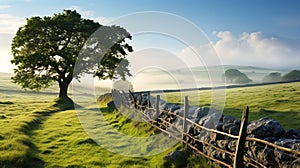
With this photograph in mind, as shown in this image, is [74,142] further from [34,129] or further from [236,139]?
[236,139]

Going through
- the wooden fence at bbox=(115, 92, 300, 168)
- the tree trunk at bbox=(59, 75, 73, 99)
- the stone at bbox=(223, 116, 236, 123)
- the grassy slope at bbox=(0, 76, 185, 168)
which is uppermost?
the tree trunk at bbox=(59, 75, 73, 99)

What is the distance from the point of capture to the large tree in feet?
130

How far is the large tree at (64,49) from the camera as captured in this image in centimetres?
3975

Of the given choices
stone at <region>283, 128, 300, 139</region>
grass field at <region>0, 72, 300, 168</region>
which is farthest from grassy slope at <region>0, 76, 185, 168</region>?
stone at <region>283, 128, 300, 139</region>

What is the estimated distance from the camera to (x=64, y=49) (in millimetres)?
41875

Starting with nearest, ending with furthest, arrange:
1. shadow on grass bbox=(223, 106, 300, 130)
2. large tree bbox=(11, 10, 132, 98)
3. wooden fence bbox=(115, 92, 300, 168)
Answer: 1. wooden fence bbox=(115, 92, 300, 168)
2. shadow on grass bbox=(223, 106, 300, 130)
3. large tree bbox=(11, 10, 132, 98)

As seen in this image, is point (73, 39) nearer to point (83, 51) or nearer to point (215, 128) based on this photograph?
point (83, 51)

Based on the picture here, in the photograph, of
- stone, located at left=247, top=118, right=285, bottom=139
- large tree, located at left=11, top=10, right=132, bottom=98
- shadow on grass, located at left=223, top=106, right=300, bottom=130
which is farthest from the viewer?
large tree, located at left=11, top=10, right=132, bottom=98

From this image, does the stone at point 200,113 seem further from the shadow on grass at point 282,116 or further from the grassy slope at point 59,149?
the shadow on grass at point 282,116

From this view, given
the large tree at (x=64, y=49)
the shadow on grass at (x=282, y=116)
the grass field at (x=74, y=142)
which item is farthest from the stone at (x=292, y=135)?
the large tree at (x=64, y=49)

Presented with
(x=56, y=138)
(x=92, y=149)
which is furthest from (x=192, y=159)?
(x=56, y=138)

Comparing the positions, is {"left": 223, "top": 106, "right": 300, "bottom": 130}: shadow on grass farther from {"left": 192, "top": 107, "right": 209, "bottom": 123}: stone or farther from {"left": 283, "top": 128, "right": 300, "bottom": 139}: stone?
{"left": 283, "top": 128, "right": 300, "bottom": 139}: stone

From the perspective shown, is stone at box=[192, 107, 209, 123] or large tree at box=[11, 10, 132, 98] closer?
stone at box=[192, 107, 209, 123]

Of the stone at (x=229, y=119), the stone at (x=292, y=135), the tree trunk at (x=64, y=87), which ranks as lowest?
the stone at (x=292, y=135)
